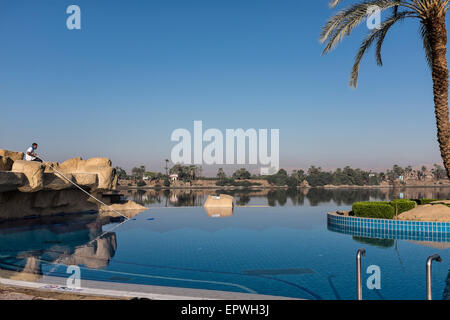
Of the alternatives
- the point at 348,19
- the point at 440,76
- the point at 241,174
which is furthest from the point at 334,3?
the point at 241,174

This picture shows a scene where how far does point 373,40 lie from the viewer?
14.5 metres

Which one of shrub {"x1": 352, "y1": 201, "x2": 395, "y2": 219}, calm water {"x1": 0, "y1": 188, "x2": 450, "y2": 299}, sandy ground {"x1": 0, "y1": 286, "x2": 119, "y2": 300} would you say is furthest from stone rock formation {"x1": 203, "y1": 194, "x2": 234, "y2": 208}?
sandy ground {"x1": 0, "y1": 286, "x2": 119, "y2": 300}

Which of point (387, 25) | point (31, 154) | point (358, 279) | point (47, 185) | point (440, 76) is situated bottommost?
point (358, 279)

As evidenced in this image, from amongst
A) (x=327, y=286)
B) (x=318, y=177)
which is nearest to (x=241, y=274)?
(x=327, y=286)

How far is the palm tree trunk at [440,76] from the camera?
1221cm

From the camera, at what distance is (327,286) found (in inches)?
272

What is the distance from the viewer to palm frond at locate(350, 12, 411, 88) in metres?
13.6

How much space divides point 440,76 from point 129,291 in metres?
12.4

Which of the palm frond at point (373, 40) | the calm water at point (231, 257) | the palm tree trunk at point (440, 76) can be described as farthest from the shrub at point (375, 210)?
the palm frond at point (373, 40)

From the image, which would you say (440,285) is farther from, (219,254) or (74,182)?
(74,182)

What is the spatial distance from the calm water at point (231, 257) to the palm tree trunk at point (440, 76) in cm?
388

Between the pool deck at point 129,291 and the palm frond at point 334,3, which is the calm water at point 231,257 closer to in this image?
the pool deck at point 129,291

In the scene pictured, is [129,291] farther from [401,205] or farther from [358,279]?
[401,205]
